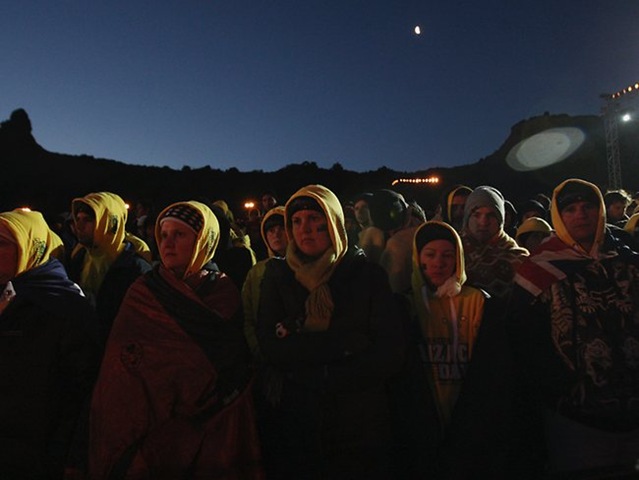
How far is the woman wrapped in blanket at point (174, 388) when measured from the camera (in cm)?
231

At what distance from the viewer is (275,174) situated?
48625mm

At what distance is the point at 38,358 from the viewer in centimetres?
235

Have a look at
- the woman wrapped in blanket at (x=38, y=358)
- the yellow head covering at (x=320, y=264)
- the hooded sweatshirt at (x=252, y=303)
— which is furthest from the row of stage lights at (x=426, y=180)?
the woman wrapped in blanket at (x=38, y=358)

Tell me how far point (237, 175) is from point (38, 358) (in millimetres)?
47123

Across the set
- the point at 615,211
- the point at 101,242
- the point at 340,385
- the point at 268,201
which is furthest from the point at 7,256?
the point at 615,211

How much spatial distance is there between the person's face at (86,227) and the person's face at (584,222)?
359 centimetres

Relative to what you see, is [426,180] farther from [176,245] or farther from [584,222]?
[176,245]

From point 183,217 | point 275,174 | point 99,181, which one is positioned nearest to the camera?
point 183,217

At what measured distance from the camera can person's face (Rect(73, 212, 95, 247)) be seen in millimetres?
3969

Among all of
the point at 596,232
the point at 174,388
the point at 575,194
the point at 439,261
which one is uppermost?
the point at 575,194

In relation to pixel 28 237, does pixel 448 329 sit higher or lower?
lower

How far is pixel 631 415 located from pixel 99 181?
154 ft

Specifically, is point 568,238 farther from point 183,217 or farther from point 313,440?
point 183,217

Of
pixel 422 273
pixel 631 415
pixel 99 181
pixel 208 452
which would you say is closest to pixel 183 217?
pixel 208 452
